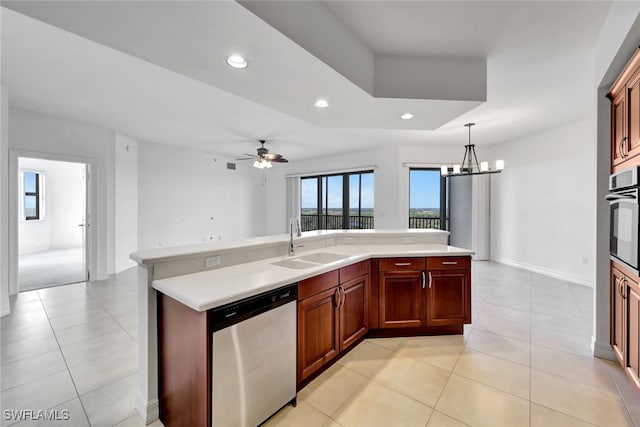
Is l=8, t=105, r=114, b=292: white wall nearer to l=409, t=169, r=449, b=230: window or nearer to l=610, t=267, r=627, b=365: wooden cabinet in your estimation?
l=409, t=169, r=449, b=230: window

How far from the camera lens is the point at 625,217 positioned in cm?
181

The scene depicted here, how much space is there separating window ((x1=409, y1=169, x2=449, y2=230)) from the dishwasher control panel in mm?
5189

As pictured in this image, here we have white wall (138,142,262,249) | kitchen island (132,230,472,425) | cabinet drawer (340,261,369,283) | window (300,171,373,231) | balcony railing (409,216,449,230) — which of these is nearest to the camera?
kitchen island (132,230,472,425)

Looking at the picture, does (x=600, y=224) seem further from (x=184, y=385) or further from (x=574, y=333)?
(x=184, y=385)

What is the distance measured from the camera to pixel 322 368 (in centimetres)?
215

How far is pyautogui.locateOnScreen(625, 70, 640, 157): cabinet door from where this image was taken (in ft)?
5.80

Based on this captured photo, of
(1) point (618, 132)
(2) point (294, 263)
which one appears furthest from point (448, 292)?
(1) point (618, 132)

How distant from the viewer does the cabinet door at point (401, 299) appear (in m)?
2.63

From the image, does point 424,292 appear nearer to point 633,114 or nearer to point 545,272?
point 633,114

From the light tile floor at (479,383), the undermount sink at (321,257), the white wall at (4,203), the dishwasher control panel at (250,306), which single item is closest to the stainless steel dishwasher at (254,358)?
the dishwasher control panel at (250,306)

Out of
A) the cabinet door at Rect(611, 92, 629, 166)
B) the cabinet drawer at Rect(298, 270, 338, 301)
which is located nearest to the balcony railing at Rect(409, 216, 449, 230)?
the cabinet door at Rect(611, 92, 629, 166)

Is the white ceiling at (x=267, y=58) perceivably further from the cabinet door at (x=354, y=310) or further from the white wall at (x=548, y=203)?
the cabinet door at (x=354, y=310)

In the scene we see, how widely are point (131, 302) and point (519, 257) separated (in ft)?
22.8

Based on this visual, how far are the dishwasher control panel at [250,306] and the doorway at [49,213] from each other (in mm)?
6001
